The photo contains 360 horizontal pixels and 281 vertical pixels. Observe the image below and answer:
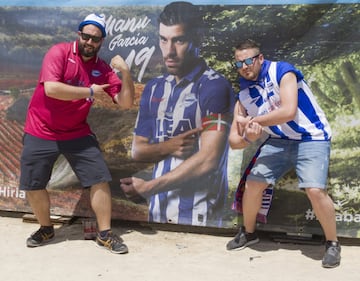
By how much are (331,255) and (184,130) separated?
1.57 metres

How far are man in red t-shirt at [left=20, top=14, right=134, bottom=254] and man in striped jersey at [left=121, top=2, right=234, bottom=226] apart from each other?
41 cm

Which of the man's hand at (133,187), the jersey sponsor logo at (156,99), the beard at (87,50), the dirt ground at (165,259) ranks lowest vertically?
the dirt ground at (165,259)

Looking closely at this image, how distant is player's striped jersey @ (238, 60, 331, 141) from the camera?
4379 millimetres

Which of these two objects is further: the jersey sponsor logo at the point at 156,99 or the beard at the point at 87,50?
the jersey sponsor logo at the point at 156,99

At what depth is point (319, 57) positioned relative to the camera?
4.66 metres

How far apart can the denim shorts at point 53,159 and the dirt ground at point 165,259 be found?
54cm

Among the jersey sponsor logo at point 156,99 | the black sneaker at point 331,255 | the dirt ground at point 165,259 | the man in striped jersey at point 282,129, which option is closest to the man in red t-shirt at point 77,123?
the dirt ground at point 165,259

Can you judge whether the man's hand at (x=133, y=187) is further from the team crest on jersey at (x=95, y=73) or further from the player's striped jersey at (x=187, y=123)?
the team crest on jersey at (x=95, y=73)

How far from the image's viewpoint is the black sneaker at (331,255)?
4.29 meters

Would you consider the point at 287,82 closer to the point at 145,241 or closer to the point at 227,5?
the point at 227,5

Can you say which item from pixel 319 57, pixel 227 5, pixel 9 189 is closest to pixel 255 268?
pixel 319 57

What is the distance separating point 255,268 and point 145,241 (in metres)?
1.05

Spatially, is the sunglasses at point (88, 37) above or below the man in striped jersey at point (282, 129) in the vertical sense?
above

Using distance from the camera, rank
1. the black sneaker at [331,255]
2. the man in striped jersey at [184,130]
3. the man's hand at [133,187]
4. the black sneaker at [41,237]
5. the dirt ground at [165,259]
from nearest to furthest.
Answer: the dirt ground at [165,259] < the black sneaker at [331,255] < the black sneaker at [41,237] < the man in striped jersey at [184,130] < the man's hand at [133,187]
